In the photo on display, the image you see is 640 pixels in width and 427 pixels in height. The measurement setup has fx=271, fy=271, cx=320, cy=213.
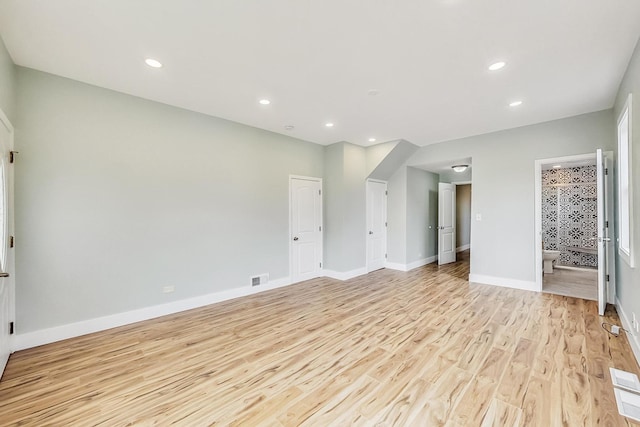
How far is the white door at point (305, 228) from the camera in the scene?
5.17 meters

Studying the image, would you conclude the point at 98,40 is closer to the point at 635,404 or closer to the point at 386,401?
the point at 386,401

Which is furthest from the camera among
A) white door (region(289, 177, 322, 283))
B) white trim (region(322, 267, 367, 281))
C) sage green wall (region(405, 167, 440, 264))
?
sage green wall (region(405, 167, 440, 264))

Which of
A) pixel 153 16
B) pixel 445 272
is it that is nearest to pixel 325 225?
pixel 445 272

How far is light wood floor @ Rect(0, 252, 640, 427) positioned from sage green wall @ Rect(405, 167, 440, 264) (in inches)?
107

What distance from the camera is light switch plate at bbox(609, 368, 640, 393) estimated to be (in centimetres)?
208

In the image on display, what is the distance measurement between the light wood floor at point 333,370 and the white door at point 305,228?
152 cm

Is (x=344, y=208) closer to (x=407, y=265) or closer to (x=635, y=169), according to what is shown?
(x=407, y=265)

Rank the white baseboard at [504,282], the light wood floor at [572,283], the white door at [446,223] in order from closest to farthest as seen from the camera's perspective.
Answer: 1. the light wood floor at [572,283]
2. the white baseboard at [504,282]
3. the white door at [446,223]

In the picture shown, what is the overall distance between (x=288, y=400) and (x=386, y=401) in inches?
27.8

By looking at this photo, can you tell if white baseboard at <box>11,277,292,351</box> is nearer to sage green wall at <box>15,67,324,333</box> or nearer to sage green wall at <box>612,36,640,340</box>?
sage green wall at <box>15,67,324,333</box>

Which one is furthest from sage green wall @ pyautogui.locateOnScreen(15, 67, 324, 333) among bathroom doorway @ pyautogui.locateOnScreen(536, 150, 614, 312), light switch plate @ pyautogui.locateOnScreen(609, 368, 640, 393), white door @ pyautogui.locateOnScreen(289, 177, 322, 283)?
bathroom doorway @ pyautogui.locateOnScreen(536, 150, 614, 312)

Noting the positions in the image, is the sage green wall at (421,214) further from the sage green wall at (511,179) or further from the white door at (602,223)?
the white door at (602,223)

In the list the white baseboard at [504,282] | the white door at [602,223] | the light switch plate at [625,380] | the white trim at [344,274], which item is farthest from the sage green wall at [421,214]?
the light switch plate at [625,380]

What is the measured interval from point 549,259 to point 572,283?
88 centimetres
